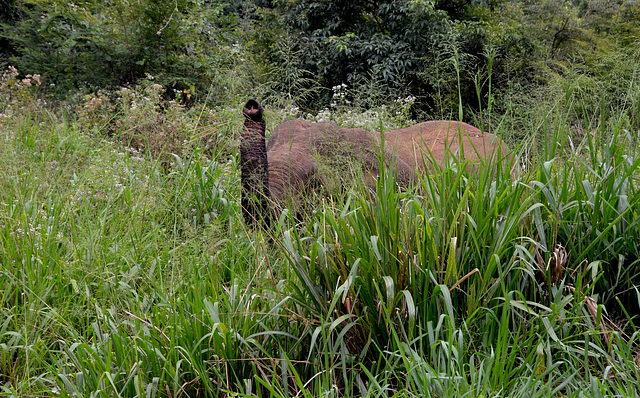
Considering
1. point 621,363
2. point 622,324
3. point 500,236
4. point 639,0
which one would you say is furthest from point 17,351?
point 639,0

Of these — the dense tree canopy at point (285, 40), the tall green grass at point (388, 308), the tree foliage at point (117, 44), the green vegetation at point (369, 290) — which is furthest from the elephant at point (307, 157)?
the tree foliage at point (117, 44)

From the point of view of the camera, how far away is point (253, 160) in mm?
3779

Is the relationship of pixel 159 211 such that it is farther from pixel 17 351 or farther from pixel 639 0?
pixel 639 0

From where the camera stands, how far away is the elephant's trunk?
3.67m

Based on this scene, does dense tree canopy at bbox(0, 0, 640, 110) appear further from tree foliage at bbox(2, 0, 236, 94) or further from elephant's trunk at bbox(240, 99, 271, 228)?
elephant's trunk at bbox(240, 99, 271, 228)

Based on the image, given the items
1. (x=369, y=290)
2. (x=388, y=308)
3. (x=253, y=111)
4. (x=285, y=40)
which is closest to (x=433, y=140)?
(x=253, y=111)

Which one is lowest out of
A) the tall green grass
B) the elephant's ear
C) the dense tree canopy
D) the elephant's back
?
the tall green grass

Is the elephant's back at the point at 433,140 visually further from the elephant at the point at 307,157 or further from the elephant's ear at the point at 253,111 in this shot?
the elephant's ear at the point at 253,111

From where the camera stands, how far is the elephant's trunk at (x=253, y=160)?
3.67 metres

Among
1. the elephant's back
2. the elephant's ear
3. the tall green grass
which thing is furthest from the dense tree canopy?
the tall green grass

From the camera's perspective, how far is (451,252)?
2.33 m

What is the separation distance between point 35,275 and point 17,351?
411mm

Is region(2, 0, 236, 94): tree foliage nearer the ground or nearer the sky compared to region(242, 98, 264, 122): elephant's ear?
nearer the sky

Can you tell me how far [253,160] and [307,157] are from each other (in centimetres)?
72
